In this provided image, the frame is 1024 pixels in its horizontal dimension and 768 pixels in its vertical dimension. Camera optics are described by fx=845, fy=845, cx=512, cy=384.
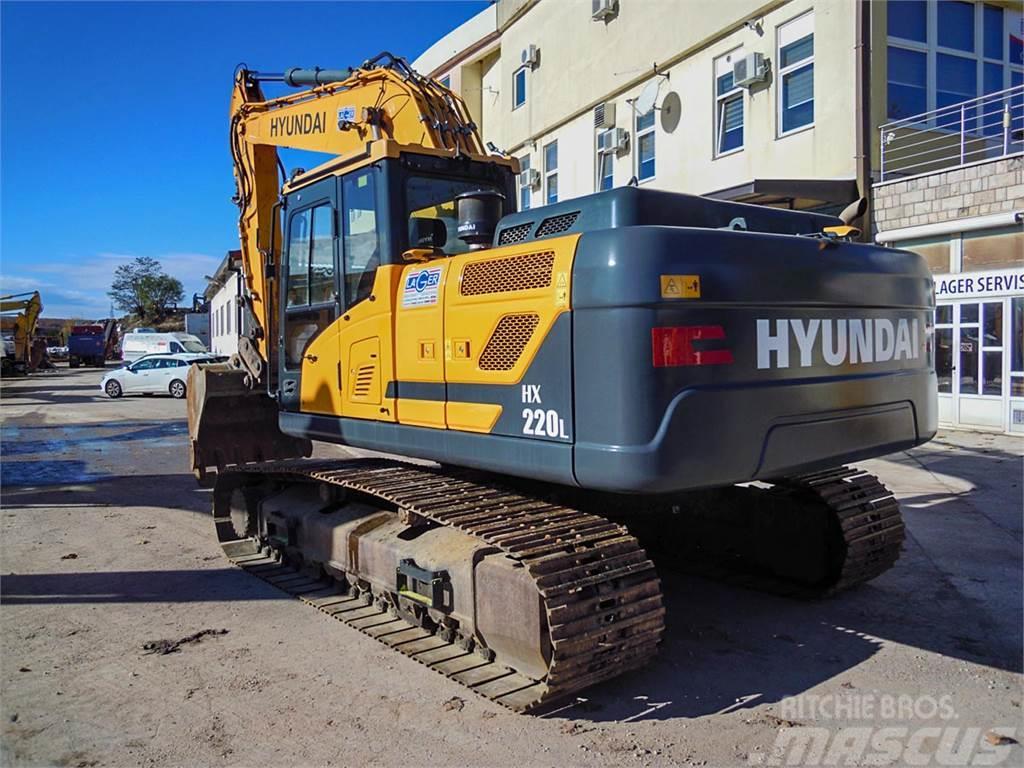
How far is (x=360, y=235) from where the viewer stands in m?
5.41

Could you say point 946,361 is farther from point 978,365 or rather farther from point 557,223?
point 557,223

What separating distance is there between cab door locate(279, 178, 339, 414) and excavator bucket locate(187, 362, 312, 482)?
5.18 ft

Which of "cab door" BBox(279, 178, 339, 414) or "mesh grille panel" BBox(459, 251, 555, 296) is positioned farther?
"cab door" BBox(279, 178, 339, 414)

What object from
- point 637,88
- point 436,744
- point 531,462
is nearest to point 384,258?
point 531,462

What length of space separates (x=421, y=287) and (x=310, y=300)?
1.47 metres

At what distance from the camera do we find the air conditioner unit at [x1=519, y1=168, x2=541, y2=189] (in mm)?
22734

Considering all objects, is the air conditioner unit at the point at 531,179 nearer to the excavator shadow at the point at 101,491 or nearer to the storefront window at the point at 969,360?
the storefront window at the point at 969,360

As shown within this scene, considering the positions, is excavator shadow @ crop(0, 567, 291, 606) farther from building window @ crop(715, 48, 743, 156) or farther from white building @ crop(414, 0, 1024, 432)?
building window @ crop(715, 48, 743, 156)

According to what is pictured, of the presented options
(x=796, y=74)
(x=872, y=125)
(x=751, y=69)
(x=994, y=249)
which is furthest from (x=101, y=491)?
(x=994, y=249)

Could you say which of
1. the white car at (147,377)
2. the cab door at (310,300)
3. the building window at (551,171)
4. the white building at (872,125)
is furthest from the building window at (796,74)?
the white car at (147,377)

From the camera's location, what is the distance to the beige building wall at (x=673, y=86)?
1409 centimetres

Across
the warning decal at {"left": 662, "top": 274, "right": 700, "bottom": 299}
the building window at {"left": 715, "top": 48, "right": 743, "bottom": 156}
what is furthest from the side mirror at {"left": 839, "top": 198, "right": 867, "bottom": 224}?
the building window at {"left": 715, "top": 48, "right": 743, "bottom": 156}

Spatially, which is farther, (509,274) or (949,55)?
(949,55)

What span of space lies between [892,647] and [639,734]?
1855 millimetres
